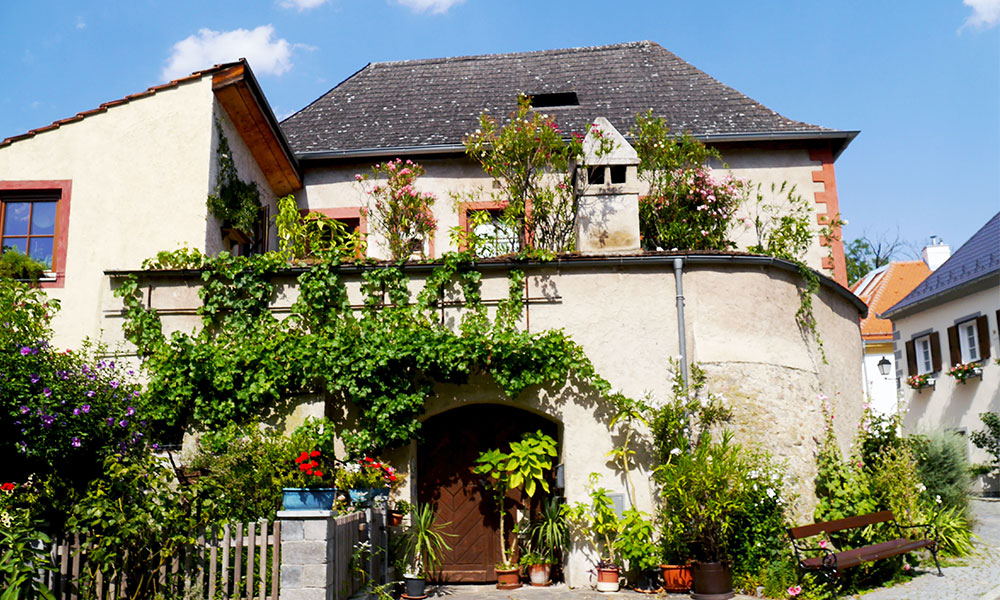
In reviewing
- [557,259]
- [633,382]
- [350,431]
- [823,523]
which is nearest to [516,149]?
[557,259]

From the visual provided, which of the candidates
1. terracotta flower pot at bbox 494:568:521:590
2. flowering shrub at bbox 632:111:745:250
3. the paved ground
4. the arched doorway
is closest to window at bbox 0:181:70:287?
the arched doorway

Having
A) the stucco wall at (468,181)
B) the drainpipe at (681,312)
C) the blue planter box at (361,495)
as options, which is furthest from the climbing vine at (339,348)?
the stucco wall at (468,181)

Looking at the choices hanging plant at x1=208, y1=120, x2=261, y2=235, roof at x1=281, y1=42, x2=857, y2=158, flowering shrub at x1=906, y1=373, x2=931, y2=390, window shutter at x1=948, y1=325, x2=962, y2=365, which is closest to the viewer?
hanging plant at x1=208, y1=120, x2=261, y2=235

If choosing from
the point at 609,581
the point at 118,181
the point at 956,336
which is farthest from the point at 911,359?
the point at 118,181

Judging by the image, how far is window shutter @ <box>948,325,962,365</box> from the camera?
65.3 feet

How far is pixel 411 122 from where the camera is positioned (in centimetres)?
1440

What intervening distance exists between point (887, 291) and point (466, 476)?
67.1 ft

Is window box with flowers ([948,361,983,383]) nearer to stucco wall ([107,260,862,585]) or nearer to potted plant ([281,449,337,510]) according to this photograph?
stucco wall ([107,260,862,585])

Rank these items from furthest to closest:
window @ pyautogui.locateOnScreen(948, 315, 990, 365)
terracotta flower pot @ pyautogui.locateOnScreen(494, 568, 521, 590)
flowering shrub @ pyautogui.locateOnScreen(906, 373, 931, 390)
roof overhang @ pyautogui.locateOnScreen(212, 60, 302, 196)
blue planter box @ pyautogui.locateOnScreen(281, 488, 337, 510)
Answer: flowering shrub @ pyautogui.locateOnScreen(906, 373, 931, 390), window @ pyautogui.locateOnScreen(948, 315, 990, 365), roof overhang @ pyautogui.locateOnScreen(212, 60, 302, 196), terracotta flower pot @ pyautogui.locateOnScreen(494, 568, 521, 590), blue planter box @ pyautogui.locateOnScreen(281, 488, 337, 510)

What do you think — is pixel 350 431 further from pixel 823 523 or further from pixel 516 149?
pixel 823 523

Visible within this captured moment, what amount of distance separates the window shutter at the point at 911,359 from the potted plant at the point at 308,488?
19269 millimetres

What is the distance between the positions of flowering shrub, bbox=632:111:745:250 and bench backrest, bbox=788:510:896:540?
13.0 ft

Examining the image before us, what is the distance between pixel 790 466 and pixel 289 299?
6.10 meters

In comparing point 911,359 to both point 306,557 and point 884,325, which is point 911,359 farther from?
point 306,557
